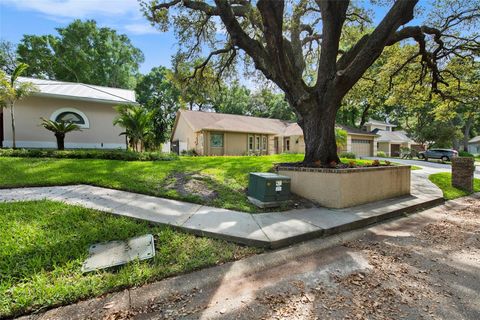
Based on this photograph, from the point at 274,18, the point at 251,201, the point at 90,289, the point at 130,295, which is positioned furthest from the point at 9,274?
the point at 274,18

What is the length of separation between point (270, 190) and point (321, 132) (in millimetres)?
2798

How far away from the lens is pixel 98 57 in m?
28.2

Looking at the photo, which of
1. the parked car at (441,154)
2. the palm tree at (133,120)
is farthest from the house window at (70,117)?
the parked car at (441,154)

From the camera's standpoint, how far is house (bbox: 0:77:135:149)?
36.1 feet

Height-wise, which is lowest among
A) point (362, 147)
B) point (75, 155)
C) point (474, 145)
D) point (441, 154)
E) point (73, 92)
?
point (441, 154)

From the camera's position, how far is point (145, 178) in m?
6.62

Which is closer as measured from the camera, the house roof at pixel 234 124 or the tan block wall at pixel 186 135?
the house roof at pixel 234 124

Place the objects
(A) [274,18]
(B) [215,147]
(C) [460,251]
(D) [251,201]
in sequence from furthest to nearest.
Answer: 1. (B) [215,147]
2. (A) [274,18]
3. (D) [251,201]
4. (C) [460,251]

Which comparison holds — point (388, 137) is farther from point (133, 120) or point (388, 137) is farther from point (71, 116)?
point (71, 116)

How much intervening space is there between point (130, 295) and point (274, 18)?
6.50 meters

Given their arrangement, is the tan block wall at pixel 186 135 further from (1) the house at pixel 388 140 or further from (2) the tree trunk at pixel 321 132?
(1) the house at pixel 388 140

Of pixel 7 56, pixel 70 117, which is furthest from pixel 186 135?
pixel 7 56

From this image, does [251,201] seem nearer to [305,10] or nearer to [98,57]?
[305,10]

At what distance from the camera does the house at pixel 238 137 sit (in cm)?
1950
